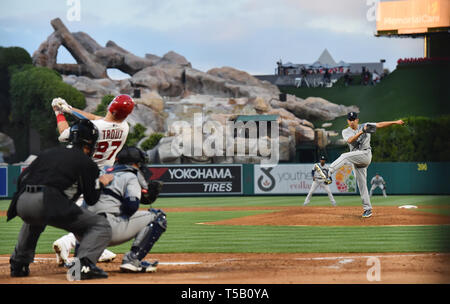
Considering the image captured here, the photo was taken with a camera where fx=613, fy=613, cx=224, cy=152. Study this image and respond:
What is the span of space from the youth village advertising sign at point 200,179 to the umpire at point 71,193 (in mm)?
21743

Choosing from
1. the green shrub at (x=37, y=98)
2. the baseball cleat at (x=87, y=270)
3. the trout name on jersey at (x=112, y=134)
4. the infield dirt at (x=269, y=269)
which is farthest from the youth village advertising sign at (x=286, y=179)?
the baseball cleat at (x=87, y=270)

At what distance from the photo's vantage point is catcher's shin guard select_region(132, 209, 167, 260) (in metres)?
5.77

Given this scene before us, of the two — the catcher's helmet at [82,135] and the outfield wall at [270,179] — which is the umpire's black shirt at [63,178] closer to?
the catcher's helmet at [82,135]

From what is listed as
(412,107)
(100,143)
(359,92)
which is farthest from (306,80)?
(100,143)

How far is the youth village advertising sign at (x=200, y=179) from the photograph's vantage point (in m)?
27.3

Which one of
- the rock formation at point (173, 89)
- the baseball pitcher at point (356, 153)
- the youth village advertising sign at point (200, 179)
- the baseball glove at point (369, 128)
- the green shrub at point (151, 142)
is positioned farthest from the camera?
the rock formation at point (173, 89)

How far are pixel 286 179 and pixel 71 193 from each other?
23080mm

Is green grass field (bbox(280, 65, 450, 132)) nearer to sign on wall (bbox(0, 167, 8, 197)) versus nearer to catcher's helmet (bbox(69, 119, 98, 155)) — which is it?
sign on wall (bbox(0, 167, 8, 197))

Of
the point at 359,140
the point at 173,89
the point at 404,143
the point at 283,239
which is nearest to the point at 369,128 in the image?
the point at 359,140

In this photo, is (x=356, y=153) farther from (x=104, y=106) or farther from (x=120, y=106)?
(x=104, y=106)

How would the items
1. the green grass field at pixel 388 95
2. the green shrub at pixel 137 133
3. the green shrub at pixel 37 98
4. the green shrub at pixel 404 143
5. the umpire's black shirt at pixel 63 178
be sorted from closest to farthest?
the umpire's black shirt at pixel 63 178 → the green shrub at pixel 404 143 → the green shrub at pixel 37 98 → the green shrub at pixel 137 133 → the green grass field at pixel 388 95

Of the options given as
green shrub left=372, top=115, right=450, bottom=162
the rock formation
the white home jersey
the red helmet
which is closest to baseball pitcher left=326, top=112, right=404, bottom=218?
the white home jersey

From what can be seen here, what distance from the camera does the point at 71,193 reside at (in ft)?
17.3
